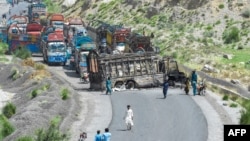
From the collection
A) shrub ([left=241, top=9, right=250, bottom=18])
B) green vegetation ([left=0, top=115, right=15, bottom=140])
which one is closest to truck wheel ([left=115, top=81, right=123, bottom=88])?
green vegetation ([left=0, top=115, right=15, bottom=140])

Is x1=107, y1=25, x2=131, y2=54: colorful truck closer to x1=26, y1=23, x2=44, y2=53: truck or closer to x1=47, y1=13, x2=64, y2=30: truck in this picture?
x1=26, y1=23, x2=44, y2=53: truck

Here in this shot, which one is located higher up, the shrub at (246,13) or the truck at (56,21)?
the shrub at (246,13)

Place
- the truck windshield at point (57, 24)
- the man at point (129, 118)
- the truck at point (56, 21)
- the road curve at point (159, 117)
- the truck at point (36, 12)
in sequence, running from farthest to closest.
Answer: the truck at point (36, 12)
the truck at point (56, 21)
the truck windshield at point (57, 24)
the man at point (129, 118)
the road curve at point (159, 117)

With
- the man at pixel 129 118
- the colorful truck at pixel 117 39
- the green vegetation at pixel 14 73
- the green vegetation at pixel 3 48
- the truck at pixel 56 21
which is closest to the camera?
the man at pixel 129 118

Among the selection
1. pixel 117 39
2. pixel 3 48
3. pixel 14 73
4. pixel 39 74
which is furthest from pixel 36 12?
pixel 39 74

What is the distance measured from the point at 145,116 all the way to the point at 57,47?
28.9 metres

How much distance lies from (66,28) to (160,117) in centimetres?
4058

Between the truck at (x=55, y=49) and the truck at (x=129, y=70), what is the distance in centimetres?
1560

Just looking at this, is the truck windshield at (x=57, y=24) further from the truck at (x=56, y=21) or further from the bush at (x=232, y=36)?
the bush at (x=232, y=36)

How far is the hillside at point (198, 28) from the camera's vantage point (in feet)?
190

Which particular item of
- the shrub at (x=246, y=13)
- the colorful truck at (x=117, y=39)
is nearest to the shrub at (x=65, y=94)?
the colorful truck at (x=117, y=39)

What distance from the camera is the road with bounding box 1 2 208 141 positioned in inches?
1238

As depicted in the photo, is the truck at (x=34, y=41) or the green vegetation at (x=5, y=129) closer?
the green vegetation at (x=5, y=129)

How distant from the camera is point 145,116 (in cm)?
3609
